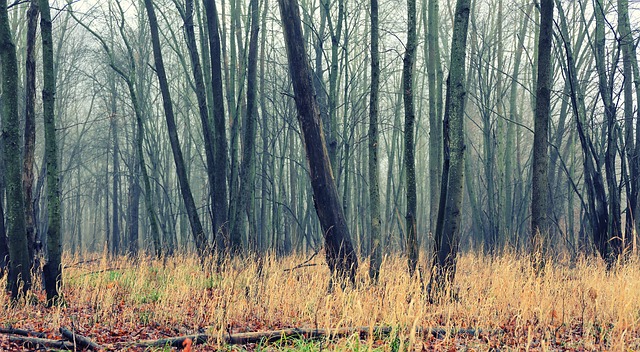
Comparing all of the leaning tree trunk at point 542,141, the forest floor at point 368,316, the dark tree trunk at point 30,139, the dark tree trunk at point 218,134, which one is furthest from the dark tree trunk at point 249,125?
the leaning tree trunk at point 542,141

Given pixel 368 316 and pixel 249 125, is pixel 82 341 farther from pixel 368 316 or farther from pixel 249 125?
pixel 249 125

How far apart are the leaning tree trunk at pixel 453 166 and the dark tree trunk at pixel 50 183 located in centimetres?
440

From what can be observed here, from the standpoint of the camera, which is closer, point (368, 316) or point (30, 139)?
point (368, 316)

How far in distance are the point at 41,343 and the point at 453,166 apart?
475cm

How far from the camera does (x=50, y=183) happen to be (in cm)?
696

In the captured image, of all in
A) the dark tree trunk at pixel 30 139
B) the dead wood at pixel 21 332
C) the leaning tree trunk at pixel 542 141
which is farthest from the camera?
the leaning tree trunk at pixel 542 141

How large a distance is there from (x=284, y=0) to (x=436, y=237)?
3510 mm

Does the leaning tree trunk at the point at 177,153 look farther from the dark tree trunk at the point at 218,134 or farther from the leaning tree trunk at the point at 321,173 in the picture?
the leaning tree trunk at the point at 321,173

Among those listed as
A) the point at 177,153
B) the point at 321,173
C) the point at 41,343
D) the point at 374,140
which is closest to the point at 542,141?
the point at 374,140

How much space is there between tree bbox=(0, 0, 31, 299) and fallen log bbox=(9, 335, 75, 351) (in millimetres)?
2294

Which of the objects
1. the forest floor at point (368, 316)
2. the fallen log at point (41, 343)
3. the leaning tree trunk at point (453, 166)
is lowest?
the forest floor at point (368, 316)

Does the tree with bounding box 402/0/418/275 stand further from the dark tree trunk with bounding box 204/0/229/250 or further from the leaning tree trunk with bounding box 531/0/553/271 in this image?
the dark tree trunk with bounding box 204/0/229/250

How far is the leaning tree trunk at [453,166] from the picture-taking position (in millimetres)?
6942

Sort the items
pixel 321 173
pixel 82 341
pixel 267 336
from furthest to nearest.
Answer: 1. pixel 321 173
2. pixel 267 336
3. pixel 82 341
